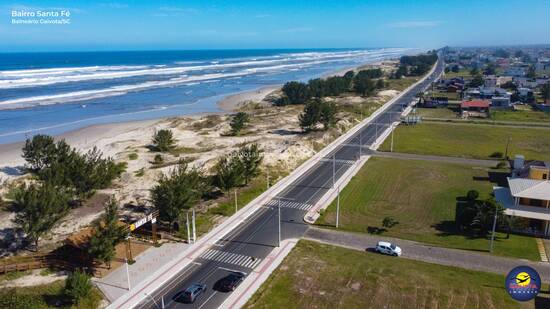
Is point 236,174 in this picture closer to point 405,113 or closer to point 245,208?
point 245,208

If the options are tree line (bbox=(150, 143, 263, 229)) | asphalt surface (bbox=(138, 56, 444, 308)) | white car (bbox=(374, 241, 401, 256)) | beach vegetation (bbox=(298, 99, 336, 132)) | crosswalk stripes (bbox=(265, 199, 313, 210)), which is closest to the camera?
asphalt surface (bbox=(138, 56, 444, 308))

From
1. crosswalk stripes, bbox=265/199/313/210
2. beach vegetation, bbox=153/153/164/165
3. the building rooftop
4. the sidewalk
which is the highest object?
the building rooftop

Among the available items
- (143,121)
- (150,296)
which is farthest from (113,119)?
(150,296)

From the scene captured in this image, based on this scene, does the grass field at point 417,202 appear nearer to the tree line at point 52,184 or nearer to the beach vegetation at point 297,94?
the tree line at point 52,184

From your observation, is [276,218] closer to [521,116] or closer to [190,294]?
[190,294]

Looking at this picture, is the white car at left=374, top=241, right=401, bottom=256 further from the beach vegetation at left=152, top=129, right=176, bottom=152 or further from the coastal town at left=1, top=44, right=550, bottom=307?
the beach vegetation at left=152, top=129, right=176, bottom=152

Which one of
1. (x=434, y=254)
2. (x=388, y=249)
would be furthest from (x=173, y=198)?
(x=434, y=254)

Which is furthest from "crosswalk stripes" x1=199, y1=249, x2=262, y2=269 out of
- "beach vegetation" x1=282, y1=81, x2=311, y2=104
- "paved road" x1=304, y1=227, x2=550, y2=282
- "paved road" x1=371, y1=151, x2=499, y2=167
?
"beach vegetation" x1=282, y1=81, x2=311, y2=104

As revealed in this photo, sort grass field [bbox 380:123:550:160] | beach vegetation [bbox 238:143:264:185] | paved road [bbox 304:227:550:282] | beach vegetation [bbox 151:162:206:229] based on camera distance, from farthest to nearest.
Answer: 1. grass field [bbox 380:123:550:160]
2. beach vegetation [bbox 238:143:264:185]
3. beach vegetation [bbox 151:162:206:229]
4. paved road [bbox 304:227:550:282]
